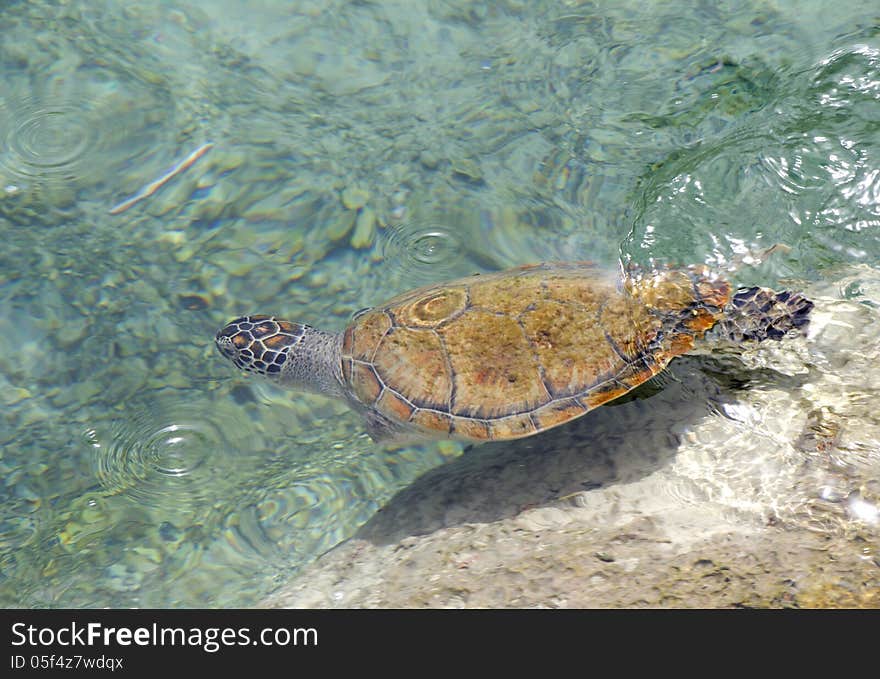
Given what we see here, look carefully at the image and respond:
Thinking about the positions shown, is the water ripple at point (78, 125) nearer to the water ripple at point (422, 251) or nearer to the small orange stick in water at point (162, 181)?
the small orange stick in water at point (162, 181)

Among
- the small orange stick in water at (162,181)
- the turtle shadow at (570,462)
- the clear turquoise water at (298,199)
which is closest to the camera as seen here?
the turtle shadow at (570,462)

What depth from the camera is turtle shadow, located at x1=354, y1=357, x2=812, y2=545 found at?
358 centimetres

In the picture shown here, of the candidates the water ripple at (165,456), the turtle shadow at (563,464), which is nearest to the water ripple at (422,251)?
the turtle shadow at (563,464)

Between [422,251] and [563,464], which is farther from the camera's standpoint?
[422,251]

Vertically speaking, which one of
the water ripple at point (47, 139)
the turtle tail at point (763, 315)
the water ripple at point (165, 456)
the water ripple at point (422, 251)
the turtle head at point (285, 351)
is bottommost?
the water ripple at point (165, 456)

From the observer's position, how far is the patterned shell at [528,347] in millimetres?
3699

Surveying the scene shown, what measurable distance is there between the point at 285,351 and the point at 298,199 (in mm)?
1354

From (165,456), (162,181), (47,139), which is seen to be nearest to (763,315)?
(165,456)

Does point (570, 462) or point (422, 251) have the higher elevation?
point (422, 251)

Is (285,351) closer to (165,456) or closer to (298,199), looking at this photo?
(165,456)

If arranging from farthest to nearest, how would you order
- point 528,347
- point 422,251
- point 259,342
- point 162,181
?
point 162,181
point 422,251
point 259,342
point 528,347

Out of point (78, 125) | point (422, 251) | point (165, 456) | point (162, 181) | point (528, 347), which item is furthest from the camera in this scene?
point (78, 125)

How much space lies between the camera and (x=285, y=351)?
14.9ft

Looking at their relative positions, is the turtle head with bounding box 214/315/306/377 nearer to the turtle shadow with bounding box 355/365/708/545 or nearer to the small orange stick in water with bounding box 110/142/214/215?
the turtle shadow with bounding box 355/365/708/545
